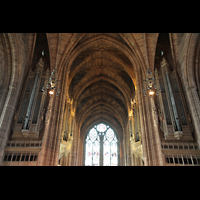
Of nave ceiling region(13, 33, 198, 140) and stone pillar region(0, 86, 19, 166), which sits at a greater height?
nave ceiling region(13, 33, 198, 140)

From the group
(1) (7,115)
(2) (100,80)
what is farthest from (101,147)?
(1) (7,115)

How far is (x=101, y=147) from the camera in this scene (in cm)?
3088

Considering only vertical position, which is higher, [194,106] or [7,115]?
[194,106]

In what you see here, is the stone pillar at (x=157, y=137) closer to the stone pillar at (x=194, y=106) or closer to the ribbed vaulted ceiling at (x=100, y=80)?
the stone pillar at (x=194, y=106)

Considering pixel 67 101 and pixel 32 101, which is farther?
pixel 67 101

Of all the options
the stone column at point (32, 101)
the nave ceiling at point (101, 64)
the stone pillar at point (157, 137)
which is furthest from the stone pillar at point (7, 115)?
the stone pillar at point (157, 137)

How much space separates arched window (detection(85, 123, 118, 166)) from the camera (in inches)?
1176

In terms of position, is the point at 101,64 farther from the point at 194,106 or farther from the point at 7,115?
the point at 7,115

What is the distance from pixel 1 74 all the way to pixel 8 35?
104 inches

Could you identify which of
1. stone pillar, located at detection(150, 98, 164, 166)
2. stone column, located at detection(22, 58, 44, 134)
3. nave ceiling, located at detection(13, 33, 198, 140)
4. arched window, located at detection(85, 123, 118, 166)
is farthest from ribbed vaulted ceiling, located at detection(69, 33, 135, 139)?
stone pillar, located at detection(150, 98, 164, 166)

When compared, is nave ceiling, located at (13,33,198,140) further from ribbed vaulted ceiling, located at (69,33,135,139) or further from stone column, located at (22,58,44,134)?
stone column, located at (22,58,44,134)

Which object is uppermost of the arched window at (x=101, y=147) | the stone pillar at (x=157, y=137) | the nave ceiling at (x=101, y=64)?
the nave ceiling at (x=101, y=64)

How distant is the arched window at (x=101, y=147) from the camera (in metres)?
29.9
